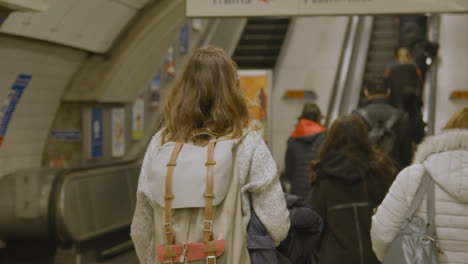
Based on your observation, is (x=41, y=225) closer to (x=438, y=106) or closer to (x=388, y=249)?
(x=388, y=249)

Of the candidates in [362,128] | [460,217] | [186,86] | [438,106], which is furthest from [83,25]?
[438,106]

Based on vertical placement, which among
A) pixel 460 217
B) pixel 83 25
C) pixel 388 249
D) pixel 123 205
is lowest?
pixel 123 205

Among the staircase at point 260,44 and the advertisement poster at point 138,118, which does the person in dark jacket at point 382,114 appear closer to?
the advertisement poster at point 138,118

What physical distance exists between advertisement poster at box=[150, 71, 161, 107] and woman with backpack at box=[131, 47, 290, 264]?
7960 mm

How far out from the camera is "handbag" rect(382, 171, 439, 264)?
2541mm

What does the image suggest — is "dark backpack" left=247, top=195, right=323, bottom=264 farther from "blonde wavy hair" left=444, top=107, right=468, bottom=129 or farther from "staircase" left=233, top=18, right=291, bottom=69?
"staircase" left=233, top=18, right=291, bottom=69

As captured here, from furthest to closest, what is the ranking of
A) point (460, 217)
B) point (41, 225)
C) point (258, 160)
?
point (41, 225), point (460, 217), point (258, 160)

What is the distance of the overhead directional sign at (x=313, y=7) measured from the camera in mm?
5074

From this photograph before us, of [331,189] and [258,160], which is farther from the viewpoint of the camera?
[331,189]

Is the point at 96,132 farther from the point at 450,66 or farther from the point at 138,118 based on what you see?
the point at 450,66

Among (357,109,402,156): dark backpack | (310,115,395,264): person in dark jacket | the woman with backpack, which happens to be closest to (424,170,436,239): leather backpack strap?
the woman with backpack

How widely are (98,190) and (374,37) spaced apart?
331 inches

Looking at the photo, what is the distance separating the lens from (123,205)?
6.50 meters

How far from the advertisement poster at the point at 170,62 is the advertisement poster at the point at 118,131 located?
227 cm
